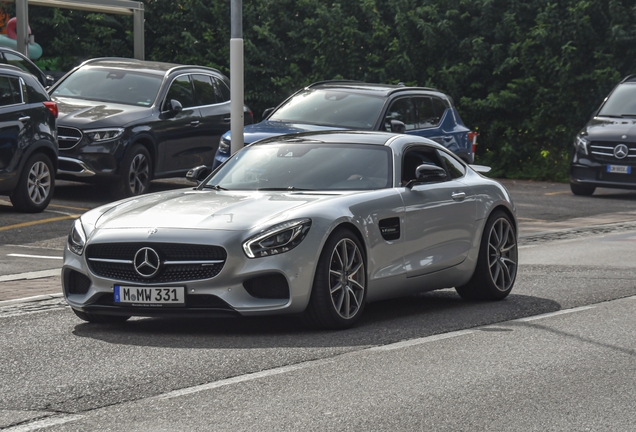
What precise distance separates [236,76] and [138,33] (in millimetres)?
12191

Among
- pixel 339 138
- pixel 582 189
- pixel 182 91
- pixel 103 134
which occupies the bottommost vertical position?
pixel 582 189

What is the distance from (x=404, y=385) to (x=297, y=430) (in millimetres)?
1184

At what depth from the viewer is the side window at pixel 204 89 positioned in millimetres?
20062

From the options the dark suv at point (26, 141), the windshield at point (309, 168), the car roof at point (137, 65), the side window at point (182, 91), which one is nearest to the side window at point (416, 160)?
the windshield at point (309, 168)

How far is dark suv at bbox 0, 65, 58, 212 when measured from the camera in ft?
51.3

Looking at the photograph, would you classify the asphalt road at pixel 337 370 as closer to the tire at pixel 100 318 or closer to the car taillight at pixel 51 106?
the tire at pixel 100 318

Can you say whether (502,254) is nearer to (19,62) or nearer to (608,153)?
(19,62)

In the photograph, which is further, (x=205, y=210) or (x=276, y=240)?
(x=205, y=210)

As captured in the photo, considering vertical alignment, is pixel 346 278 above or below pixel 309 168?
below

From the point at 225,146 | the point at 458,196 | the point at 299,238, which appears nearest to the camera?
the point at 299,238

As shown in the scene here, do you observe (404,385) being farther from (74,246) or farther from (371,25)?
(371,25)

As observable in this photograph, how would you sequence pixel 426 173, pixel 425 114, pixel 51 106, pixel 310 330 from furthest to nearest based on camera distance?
pixel 425 114
pixel 51 106
pixel 426 173
pixel 310 330

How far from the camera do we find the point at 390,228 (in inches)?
364

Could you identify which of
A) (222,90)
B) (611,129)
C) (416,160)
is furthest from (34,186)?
(611,129)
